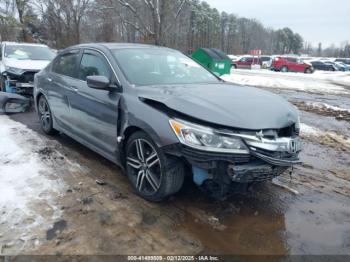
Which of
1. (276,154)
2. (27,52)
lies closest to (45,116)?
(276,154)

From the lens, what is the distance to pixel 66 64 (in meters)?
5.61

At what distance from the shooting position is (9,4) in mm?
36375

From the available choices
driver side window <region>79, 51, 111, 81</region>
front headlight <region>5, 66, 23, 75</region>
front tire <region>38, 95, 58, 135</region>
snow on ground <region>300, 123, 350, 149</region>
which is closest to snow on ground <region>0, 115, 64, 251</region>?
front tire <region>38, 95, 58, 135</region>

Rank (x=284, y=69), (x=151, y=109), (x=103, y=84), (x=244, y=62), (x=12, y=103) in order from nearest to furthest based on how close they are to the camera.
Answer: (x=151, y=109) → (x=103, y=84) → (x=12, y=103) → (x=284, y=69) → (x=244, y=62)

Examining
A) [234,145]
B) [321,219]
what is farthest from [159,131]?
[321,219]

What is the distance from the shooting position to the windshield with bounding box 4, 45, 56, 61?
10398 millimetres

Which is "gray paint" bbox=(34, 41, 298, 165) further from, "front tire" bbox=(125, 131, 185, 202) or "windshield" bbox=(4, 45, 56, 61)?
"windshield" bbox=(4, 45, 56, 61)

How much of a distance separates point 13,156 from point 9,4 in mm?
37102

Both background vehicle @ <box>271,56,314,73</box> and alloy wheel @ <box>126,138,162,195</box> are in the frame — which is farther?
background vehicle @ <box>271,56,314,73</box>

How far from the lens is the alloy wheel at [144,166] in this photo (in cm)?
369

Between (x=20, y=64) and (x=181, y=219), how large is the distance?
7854 mm

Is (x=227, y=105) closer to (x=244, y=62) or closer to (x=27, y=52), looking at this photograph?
(x=27, y=52)

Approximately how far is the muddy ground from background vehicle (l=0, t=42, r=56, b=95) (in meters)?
5.03

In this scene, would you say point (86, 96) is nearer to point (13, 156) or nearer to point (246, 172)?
point (13, 156)
